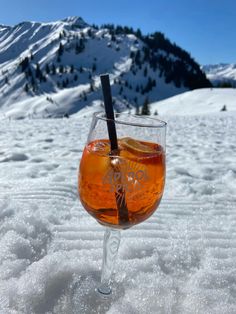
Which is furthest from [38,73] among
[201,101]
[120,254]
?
[120,254]

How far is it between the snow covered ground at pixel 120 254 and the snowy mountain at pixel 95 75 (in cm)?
12740

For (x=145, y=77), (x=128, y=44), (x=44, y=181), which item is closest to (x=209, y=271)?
(x=44, y=181)

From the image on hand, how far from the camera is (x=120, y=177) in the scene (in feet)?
3.97

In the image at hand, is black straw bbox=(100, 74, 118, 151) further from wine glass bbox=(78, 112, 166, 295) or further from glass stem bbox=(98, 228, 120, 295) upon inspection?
glass stem bbox=(98, 228, 120, 295)

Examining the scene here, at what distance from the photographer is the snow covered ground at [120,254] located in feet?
4.44

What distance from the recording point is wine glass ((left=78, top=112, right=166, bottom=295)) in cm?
121

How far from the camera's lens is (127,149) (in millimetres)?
1263

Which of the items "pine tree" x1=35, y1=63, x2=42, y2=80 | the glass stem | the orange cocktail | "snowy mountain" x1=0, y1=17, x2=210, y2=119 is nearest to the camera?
the orange cocktail

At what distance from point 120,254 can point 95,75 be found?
16878 cm

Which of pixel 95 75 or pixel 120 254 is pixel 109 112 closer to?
pixel 120 254

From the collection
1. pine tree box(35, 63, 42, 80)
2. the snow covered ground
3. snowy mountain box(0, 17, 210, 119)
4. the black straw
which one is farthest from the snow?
pine tree box(35, 63, 42, 80)

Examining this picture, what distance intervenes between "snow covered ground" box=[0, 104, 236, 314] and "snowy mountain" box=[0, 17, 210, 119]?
12740cm

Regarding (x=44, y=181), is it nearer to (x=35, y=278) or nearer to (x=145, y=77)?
(x=35, y=278)

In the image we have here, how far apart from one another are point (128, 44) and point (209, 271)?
19459 centimetres
